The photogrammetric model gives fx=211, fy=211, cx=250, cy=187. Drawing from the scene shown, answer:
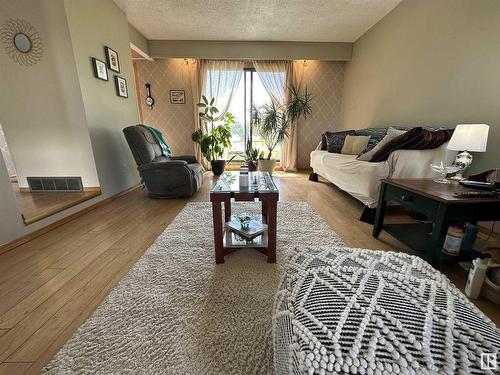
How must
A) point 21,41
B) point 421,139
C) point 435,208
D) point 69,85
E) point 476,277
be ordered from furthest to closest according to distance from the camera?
point 69,85 < point 21,41 < point 421,139 < point 435,208 < point 476,277

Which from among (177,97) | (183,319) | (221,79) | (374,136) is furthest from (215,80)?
(183,319)

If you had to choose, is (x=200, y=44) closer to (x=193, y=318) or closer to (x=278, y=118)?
(x=278, y=118)

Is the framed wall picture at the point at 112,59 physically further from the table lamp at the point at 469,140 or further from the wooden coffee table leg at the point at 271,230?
the table lamp at the point at 469,140

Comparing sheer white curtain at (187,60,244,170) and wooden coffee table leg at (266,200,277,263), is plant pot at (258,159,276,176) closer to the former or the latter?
sheer white curtain at (187,60,244,170)

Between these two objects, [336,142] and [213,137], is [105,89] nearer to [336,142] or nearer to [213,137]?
[213,137]

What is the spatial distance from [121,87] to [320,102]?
3.78 meters

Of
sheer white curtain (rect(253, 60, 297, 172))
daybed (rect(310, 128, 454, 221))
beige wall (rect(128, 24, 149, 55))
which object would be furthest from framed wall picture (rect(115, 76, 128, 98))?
daybed (rect(310, 128, 454, 221))

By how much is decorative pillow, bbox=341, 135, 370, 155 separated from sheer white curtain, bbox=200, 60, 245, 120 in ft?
8.29

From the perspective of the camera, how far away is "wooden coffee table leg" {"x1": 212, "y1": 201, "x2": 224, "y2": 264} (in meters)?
1.33

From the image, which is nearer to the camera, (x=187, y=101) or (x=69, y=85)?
(x=69, y=85)

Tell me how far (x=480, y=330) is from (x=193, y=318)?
998 mm

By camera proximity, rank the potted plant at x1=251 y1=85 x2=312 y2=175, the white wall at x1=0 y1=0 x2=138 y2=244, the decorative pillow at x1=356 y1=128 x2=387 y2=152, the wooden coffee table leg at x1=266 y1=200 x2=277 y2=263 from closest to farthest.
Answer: the wooden coffee table leg at x1=266 y1=200 x2=277 y2=263, the white wall at x1=0 y1=0 x2=138 y2=244, the decorative pillow at x1=356 y1=128 x2=387 y2=152, the potted plant at x1=251 y1=85 x2=312 y2=175

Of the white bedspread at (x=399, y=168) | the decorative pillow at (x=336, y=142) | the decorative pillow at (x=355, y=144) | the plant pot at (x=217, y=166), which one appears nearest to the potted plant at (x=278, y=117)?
the plant pot at (x=217, y=166)

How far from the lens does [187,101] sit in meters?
4.52
